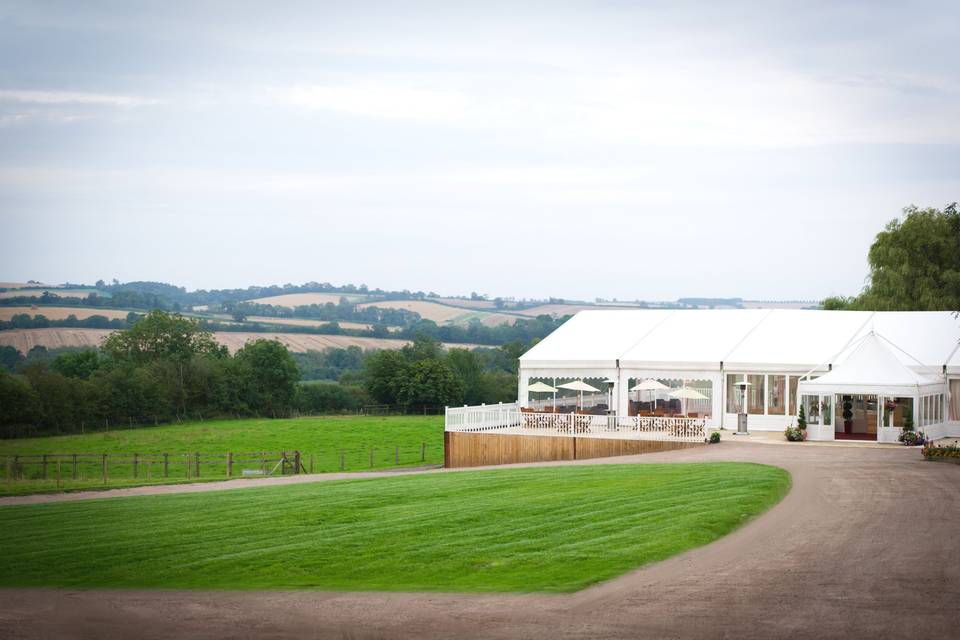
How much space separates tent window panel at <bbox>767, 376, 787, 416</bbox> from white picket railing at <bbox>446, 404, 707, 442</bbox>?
4116mm

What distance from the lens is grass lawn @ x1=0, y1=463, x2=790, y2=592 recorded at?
1419 cm

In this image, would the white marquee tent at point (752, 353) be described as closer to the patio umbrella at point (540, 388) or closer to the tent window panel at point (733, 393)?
the tent window panel at point (733, 393)

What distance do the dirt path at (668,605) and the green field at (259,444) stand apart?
83.8 feet

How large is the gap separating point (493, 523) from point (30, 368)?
2278 inches

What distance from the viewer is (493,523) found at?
1731cm

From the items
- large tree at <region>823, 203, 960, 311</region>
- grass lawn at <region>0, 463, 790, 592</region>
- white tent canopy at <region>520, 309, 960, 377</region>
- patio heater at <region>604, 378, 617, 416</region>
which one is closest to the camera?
grass lawn at <region>0, 463, 790, 592</region>

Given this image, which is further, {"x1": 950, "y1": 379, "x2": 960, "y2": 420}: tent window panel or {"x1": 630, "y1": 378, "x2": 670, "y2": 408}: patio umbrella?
{"x1": 630, "y1": 378, "x2": 670, "y2": 408}: patio umbrella

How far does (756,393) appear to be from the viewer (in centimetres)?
3534

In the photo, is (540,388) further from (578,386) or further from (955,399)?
(955,399)

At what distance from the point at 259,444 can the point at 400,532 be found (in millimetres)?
38829

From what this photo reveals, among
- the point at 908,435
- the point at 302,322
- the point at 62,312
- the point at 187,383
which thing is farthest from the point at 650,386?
the point at 302,322

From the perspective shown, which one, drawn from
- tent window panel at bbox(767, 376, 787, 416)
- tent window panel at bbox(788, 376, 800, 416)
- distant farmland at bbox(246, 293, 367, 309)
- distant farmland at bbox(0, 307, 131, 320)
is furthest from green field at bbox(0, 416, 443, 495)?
distant farmland at bbox(246, 293, 367, 309)

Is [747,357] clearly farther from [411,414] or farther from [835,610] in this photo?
[411,414]

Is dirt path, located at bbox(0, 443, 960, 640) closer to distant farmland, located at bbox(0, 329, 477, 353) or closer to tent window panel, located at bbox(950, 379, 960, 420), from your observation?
tent window panel, located at bbox(950, 379, 960, 420)
